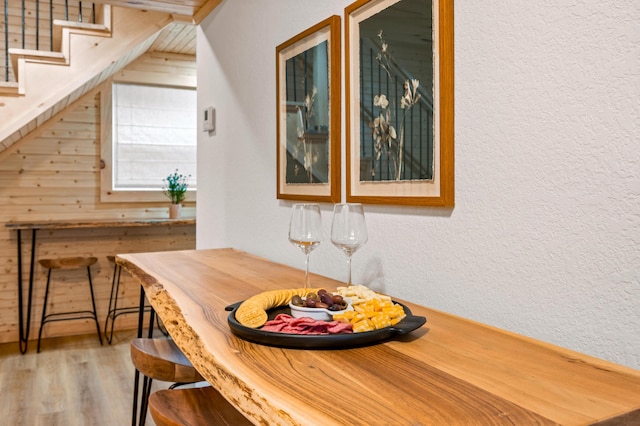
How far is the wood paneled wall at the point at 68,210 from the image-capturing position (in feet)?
14.3

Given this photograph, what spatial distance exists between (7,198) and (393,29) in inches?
158

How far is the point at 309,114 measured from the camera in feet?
6.35

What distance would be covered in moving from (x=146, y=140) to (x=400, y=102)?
3.91 meters

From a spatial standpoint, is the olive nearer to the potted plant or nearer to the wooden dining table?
the wooden dining table

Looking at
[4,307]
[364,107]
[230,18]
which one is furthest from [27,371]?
[364,107]

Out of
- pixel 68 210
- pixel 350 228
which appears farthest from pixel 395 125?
pixel 68 210

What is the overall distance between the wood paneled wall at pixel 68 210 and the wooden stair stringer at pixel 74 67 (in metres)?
1.26

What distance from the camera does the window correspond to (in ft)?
15.5

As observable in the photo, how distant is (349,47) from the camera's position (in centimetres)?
166

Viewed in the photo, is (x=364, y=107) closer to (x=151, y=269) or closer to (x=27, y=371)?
(x=151, y=269)

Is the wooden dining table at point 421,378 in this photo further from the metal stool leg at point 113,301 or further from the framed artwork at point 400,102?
the metal stool leg at point 113,301

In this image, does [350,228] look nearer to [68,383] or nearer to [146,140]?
[68,383]

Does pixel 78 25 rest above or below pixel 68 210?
above

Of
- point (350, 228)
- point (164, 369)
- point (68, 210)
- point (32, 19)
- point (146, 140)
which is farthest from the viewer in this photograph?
point (146, 140)
